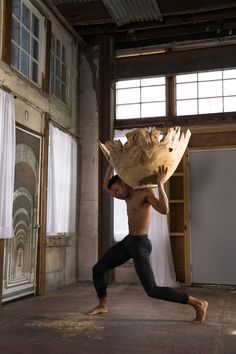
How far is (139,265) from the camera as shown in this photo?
147 inches

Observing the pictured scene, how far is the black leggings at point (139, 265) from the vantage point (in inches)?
143

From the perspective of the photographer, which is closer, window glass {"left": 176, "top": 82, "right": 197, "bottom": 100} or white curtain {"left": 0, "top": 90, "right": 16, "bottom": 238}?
white curtain {"left": 0, "top": 90, "right": 16, "bottom": 238}

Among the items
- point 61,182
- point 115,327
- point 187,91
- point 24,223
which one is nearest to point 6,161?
point 24,223

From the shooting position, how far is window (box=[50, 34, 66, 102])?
255 inches

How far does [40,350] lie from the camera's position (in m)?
2.98

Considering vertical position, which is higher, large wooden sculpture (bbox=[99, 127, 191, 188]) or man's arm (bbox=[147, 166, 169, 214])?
large wooden sculpture (bbox=[99, 127, 191, 188])

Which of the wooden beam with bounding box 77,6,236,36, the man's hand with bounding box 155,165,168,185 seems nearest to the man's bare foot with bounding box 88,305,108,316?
the man's hand with bounding box 155,165,168,185

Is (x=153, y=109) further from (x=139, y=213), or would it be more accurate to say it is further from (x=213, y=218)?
(x=139, y=213)

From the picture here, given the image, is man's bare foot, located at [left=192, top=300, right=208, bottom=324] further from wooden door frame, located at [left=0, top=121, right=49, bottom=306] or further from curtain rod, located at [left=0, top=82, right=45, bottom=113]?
curtain rod, located at [left=0, top=82, right=45, bottom=113]

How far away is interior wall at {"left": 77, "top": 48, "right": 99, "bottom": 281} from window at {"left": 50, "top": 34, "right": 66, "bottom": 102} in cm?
54

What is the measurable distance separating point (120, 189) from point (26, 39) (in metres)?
2.86

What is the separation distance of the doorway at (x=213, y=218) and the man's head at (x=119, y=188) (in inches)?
113

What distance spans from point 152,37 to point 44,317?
188 inches

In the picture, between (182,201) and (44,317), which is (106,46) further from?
(44,317)
